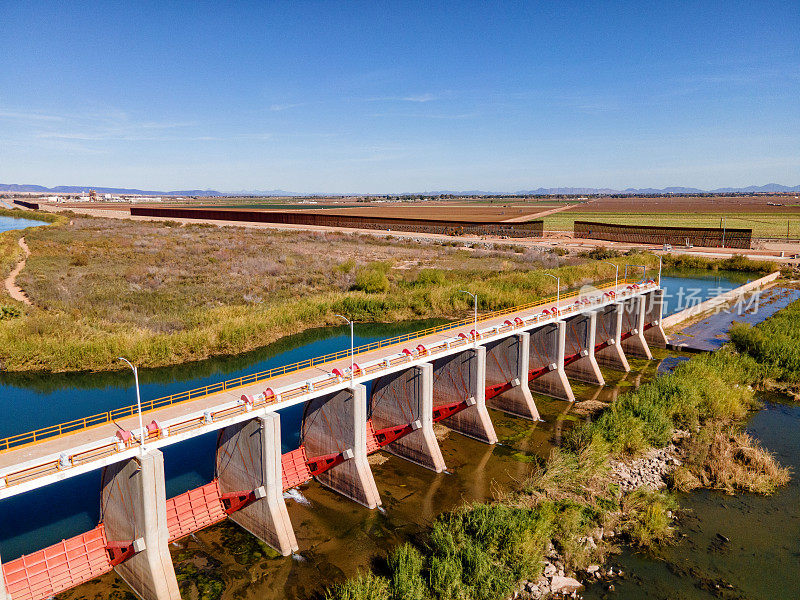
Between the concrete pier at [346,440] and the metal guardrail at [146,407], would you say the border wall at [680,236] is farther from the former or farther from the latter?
the concrete pier at [346,440]


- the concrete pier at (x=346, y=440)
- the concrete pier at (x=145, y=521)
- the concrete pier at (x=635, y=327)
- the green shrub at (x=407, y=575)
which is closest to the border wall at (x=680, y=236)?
the concrete pier at (x=635, y=327)

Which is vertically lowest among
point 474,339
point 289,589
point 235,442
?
point 289,589

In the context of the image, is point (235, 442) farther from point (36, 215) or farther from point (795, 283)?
point (36, 215)

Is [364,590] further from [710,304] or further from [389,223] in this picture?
[389,223]

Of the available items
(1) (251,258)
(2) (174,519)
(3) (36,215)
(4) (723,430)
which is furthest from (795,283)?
(3) (36,215)

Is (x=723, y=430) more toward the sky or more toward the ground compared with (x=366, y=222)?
more toward the ground

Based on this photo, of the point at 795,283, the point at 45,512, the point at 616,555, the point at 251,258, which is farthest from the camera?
the point at 251,258

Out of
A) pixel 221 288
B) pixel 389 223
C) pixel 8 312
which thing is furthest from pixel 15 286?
pixel 389 223
